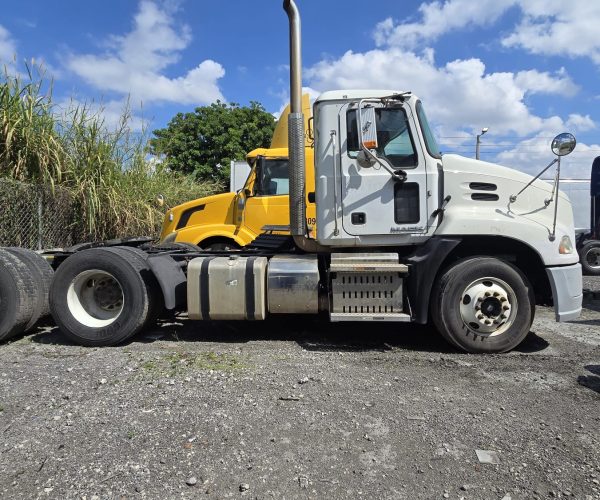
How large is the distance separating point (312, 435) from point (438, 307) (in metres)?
2.27

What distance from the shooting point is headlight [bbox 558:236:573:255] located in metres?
4.62

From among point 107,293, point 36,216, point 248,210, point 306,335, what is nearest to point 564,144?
point 306,335

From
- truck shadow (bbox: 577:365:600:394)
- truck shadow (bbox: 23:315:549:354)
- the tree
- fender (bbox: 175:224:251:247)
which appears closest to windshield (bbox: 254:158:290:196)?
fender (bbox: 175:224:251:247)

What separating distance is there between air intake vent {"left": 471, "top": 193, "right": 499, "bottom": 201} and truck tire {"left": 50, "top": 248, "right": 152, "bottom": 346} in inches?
146

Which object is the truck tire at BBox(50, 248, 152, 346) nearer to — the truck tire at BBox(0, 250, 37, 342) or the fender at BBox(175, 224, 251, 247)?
the truck tire at BBox(0, 250, 37, 342)

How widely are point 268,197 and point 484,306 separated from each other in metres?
3.53

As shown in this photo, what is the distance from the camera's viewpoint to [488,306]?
4.62 metres

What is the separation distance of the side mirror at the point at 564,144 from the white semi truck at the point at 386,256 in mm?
428

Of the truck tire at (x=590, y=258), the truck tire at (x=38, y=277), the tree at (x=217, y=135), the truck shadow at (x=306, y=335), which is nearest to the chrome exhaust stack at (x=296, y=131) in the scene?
the truck shadow at (x=306, y=335)

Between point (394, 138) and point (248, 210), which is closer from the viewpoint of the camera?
point (394, 138)

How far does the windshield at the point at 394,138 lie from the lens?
15.8ft

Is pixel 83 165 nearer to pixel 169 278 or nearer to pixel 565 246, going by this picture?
pixel 169 278

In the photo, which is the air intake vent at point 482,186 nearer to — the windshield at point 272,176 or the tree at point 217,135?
the windshield at point 272,176

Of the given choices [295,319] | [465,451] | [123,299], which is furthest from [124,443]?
[295,319]
